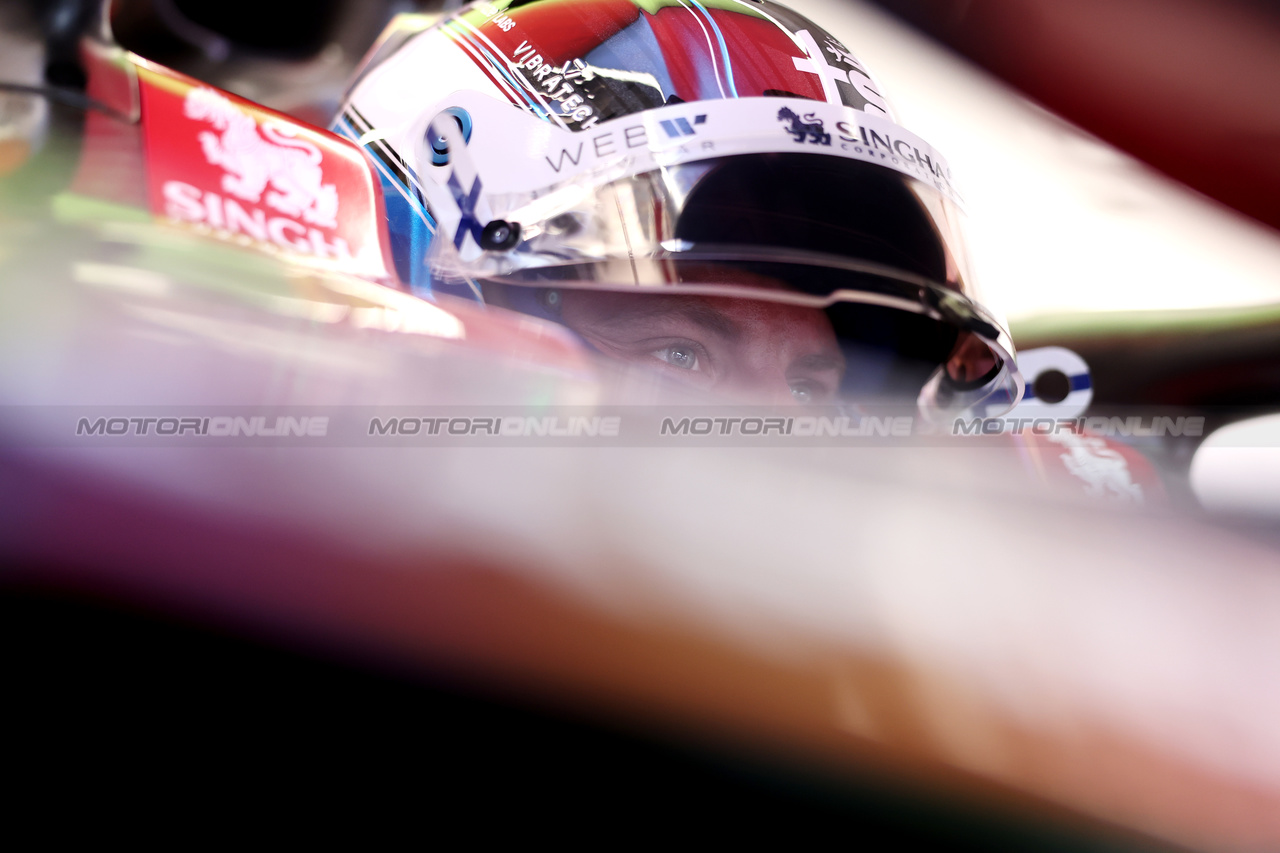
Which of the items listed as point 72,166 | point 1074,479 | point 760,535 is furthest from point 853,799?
point 72,166

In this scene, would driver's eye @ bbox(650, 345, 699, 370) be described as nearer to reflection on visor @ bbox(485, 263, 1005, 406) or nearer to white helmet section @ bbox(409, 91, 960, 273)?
reflection on visor @ bbox(485, 263, 1005, 406)

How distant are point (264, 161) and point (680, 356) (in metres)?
0.36

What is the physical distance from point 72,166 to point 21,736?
1.20ft

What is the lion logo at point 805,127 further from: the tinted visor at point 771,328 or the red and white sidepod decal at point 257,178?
the red and white sidepod decal at point 257,178

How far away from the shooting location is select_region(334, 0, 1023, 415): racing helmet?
606 mm

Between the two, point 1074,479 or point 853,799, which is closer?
point 853,799

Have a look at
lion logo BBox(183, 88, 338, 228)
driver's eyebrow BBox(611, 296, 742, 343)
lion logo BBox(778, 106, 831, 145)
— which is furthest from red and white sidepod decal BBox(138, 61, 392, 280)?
lion logo BBox(778, 106, 831, 145)

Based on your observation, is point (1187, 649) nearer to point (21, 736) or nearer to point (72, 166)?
point (21, 736)

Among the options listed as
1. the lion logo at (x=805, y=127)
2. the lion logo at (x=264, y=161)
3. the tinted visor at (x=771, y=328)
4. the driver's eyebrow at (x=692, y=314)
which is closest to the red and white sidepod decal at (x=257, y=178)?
the lion logo at (x=264, y=161)

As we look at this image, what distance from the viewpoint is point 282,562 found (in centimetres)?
44

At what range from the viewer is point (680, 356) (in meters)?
0.74

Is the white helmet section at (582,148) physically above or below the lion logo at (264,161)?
above

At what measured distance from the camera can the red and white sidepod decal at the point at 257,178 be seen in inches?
22.4

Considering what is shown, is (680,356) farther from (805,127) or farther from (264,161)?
(264,161)
